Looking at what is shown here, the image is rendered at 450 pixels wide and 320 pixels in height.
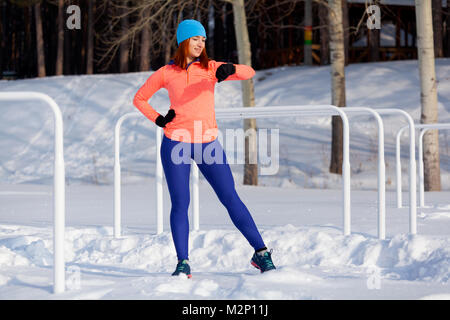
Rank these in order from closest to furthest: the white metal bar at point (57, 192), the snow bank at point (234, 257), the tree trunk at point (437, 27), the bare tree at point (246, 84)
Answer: the white metal bar at point (57, 192) < the snow bank at point (234, 257) < the bare tree at point (246, 84) < the tree trunk at point (437, 27)

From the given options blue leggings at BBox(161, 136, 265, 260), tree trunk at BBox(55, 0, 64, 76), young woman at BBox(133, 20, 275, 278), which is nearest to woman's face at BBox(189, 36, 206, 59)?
young woman at BBox(133, 20, 275, 278)

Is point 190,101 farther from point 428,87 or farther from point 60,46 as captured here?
point 60,46

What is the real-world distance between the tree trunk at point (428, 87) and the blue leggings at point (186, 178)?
21.3ft

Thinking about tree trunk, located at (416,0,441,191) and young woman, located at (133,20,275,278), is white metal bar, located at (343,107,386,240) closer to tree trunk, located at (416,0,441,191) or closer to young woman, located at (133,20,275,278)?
young woman, located at (133,20,275,278)

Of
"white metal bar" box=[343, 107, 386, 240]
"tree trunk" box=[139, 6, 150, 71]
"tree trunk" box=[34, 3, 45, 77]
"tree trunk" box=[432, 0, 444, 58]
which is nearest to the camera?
"white metal bar" box=[343, 107, 386, 240]

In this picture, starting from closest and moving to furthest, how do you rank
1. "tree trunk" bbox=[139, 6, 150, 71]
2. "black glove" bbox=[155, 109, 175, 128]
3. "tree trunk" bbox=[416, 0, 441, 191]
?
"black glove" bbox=[155, 109, 175, 128]
"tree trunk" bbox=[416, 0, 441, 191]
"tree trunk" bbox=[139, 6, 150, 71]

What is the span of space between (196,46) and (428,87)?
673 centimetres

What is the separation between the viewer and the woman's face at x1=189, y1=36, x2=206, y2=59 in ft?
13.0

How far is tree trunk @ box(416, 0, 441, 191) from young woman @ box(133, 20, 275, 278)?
6.31 meters

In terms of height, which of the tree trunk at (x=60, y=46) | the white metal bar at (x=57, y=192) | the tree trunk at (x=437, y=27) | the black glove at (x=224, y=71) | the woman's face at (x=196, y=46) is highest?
the tree trunk at (x=60, y=46)

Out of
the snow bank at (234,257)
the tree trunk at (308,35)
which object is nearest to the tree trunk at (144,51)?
the tree trunk at (308,35)

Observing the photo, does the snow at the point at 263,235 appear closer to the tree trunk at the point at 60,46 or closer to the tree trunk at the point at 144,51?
the tree trunk at the point at 144,51

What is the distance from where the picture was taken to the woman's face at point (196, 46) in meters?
3.95

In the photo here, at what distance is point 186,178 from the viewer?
3.99 m
